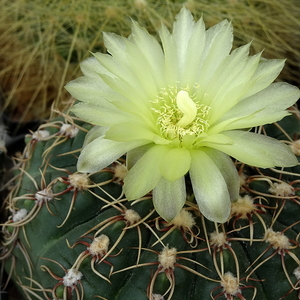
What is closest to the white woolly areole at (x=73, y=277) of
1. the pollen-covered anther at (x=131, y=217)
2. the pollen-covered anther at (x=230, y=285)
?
the pollen-covered anther at (x=131, y=217)

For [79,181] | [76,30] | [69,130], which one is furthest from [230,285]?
[76,30]

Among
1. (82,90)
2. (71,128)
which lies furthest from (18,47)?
(82,90)

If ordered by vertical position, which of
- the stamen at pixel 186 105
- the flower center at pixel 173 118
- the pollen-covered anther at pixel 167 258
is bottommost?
the pollen-covered anther at pixel 167 258

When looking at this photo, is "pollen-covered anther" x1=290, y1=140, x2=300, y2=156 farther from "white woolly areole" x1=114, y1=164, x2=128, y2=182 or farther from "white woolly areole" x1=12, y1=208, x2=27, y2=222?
"white woolly areole" x1=12, y1=208, x2=27, y2=222

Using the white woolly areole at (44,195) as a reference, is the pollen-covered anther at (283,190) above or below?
below

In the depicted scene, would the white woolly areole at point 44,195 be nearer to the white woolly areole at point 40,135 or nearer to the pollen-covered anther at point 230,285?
the white woolly areole at point 40,135

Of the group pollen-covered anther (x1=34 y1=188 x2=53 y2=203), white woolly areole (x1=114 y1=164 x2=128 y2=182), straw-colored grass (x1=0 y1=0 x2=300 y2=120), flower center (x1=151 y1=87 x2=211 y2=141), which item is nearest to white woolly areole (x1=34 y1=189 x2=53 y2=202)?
pollen-covered anther (x1=34 y1=188 x2=53 y2=203)

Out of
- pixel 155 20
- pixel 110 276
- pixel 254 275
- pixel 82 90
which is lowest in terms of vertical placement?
pixel 254 275

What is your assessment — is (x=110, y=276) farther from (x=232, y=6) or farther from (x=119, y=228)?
(x=232, y=6)
